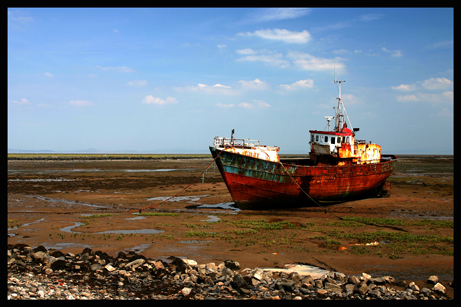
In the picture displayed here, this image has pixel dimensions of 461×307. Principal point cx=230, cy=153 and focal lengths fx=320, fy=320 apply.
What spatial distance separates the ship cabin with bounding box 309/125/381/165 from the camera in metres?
25.1

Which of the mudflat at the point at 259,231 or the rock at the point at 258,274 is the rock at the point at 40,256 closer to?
the mudflat at the point at 259,231

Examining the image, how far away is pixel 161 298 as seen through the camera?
8352 millimetres

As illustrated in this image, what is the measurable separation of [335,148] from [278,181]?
249 inches

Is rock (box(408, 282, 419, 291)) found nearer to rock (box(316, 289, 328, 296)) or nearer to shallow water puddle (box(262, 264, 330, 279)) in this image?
shallow water puddle (box(262, 264, 330, 279))

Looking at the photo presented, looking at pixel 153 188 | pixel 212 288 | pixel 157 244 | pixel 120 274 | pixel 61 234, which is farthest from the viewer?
pixel 153 188

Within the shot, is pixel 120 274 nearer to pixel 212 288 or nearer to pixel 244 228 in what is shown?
pixel 212 288

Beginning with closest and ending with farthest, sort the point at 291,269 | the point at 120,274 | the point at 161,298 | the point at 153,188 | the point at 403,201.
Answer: the point at 161,298 < the point at 120,274 < the point at 291,269 < the point at 403,201 < the point at 153,188

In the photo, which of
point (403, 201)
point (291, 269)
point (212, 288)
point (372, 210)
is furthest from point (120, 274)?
point (403, 201)

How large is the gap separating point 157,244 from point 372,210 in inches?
619

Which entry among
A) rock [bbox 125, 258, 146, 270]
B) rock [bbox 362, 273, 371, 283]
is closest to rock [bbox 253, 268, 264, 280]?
rock [bbox 362, 273, 371, 283]

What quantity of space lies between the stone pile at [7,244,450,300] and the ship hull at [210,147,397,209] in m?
11.0

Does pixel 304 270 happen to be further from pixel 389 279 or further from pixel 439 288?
pixel 439 288

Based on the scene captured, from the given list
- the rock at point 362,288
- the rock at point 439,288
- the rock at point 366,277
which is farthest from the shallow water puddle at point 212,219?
the rock at point 439,288
